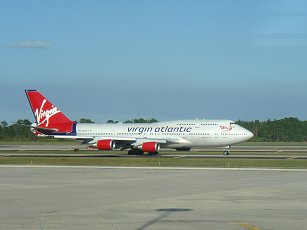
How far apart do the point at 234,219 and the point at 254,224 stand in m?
1.12

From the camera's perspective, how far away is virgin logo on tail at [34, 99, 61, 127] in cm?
8262

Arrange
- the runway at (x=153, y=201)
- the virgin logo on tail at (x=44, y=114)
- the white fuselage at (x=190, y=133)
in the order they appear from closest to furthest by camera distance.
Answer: the runway at (x=153, y=201)
the white fuselage at (x=190, y=133)
the virgin logo on tail at (x=44, y=114)

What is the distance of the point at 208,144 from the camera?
75562mm

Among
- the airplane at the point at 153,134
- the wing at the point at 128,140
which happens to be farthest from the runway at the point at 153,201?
the airplane at the point at 153,134

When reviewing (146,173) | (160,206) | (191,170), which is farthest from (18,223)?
(191,170)

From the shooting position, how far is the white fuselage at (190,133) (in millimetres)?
74688

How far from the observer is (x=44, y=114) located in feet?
273

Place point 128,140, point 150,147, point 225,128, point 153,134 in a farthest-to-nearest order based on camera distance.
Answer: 1. point 153,134
2. point 225,128
3. point 128,140
4. point 150,147

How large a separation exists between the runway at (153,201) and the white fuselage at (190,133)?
35232 mm

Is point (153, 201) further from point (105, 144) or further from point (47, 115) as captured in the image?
point (47, 115)

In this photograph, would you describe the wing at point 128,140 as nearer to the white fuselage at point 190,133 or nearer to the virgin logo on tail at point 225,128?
the white fuselage at point 190,133

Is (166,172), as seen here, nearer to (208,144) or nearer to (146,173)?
(146,173)

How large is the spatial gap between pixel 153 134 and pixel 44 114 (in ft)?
51.2

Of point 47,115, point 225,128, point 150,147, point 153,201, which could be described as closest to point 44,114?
point 47,115
